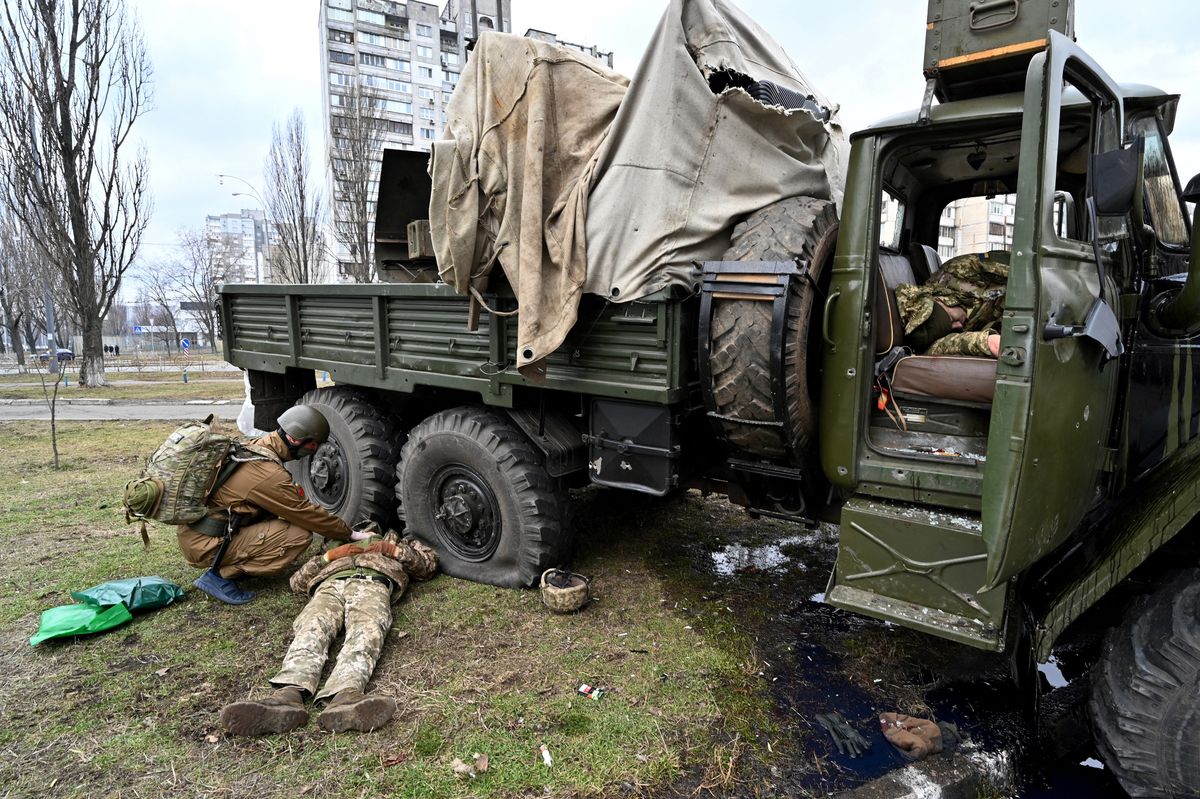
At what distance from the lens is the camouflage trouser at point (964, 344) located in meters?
2.79

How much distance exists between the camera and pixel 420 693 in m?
3.18

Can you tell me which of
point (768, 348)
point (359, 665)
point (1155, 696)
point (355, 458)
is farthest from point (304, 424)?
point (1155, 696)

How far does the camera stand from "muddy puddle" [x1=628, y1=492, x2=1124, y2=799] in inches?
107

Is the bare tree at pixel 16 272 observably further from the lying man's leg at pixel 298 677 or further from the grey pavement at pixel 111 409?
the lying man's leg at pixel 298 677

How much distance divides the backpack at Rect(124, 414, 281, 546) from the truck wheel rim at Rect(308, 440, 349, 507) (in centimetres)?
96

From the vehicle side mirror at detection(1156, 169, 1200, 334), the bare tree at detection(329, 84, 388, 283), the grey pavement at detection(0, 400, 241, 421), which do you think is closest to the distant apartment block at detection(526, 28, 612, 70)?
the vehicle side mirror at detection(1156, 169, 1200, 334)

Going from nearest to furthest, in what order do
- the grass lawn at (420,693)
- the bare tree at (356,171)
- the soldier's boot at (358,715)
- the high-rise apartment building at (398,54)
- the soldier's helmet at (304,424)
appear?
the grass lawn at (420,693)
the soldier's boot at (358,715)
the soldier's helmet at (304,424)
the bare tree at (356,171)
the high-rise apartment building at (398,54)

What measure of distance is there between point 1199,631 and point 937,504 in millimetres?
859

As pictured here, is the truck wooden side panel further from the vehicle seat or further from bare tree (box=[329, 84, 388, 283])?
bare tree (box=[329, 84, 388, 283])

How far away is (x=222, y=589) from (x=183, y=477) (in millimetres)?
713

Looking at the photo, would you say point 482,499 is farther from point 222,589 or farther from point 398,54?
point 398,54

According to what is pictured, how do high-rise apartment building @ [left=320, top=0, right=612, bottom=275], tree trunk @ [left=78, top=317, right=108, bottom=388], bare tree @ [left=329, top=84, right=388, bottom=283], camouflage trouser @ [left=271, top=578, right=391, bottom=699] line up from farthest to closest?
1. high-rise apartment building @ [left=320, top=0, right=612, bottom=275]
2. bare tree @ [left=329, top=84, right=388, bottom=283]
3. tree trunk @ [left=78, top=317, right=108, bottom=388]
4. camouflage trouser @ [left=271, top=578, right=391, bottom=699]

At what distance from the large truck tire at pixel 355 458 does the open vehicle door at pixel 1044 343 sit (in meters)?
3.90

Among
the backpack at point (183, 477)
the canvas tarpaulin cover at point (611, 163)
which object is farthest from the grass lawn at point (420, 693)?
the canvas tarpaulin cover at point (611, 163)
